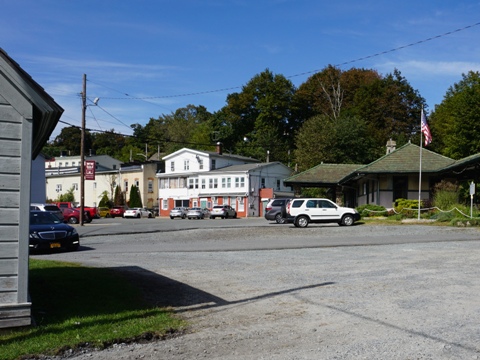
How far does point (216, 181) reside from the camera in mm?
76375

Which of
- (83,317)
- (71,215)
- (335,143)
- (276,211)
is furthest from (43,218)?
Result: (335,143)

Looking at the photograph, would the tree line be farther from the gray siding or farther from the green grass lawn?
the gray siding

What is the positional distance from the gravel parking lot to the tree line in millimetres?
→ 40889

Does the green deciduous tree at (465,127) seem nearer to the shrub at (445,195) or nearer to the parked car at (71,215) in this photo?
the shrub at (445,195)

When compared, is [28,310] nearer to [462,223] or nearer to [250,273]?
[250,273]

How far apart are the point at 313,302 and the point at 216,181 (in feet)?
217

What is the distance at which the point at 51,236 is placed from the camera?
67.1 feet

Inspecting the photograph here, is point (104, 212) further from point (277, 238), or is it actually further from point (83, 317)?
point (83, 317)

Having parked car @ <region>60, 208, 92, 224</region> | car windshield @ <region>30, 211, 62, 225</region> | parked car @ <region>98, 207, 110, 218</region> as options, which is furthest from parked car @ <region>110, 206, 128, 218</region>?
car windshield @ <region>30, 211, 62, 225</region>

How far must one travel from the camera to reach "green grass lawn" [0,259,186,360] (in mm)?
7582

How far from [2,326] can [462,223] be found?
1099 inches

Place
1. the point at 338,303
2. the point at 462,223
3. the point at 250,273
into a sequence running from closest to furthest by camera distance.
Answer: the point at 338,303
the point at 250,273
the point at 462,223

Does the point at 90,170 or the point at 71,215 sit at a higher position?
the point at 90,170

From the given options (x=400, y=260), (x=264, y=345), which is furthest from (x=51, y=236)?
(x=264, y=345)
